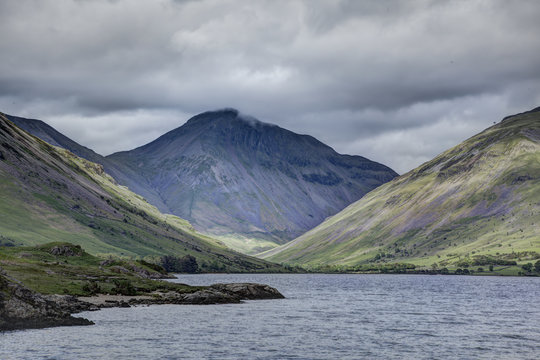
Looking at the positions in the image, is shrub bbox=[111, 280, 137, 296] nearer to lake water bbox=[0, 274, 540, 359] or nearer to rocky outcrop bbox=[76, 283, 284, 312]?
rocky outcrop bbox=[76, 283, 284, 312]

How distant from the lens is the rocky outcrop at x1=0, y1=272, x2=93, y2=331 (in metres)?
74.2

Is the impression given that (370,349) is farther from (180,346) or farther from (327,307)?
(327,307)

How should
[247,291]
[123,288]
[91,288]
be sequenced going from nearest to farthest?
1. [91,288]
2. [123,288]
3. [247,291]

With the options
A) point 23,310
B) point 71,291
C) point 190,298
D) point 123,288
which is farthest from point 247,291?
point 23,310

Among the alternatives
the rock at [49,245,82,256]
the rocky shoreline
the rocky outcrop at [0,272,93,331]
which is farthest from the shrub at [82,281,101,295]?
the rock at [49,245,82,256]

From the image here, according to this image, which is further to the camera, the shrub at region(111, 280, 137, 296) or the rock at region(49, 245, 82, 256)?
the rock at region(49, 245, 82, 256)

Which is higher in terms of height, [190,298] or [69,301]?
[69,301]

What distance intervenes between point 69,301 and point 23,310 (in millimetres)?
24411

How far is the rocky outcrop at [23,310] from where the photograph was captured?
2923 inches

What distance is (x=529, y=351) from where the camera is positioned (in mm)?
70688

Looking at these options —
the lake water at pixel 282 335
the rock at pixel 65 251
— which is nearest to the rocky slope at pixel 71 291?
the rock at pixel 65 251

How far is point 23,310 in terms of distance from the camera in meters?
76.1

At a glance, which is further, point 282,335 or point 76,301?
point 76,301

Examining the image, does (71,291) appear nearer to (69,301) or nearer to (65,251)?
(69,301)
